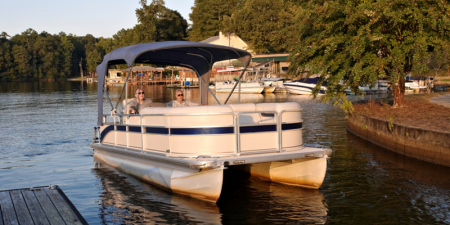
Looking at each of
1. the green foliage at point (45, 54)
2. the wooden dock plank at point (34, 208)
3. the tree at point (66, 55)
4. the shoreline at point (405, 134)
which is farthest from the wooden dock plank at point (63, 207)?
the tree at point (66, 55)

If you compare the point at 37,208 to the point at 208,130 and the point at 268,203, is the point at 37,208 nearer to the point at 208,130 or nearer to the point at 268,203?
the point at 208,130

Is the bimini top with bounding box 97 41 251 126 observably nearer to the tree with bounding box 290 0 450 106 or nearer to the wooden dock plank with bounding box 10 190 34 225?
the wooden dock plank with bounding box 10 190 34 225

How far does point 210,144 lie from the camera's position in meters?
9.01

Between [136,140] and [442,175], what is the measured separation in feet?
24.4

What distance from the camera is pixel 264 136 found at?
9547 millimetres

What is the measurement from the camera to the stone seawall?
40.2 ft

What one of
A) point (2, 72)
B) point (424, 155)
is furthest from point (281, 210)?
point (2, 72)

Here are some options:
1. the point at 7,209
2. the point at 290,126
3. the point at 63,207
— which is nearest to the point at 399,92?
the point at 290,126

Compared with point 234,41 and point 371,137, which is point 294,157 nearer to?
point 371,137

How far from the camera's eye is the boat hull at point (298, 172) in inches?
400

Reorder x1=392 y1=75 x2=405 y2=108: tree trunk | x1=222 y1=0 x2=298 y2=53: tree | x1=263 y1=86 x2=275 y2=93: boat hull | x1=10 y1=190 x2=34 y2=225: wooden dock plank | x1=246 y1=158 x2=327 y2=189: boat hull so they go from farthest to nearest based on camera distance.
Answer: x1=222 y1=0 x2=298 y2=53: tree → x1=263 y1=86 x2=275 y2=93: boat hull → x1=392 y1=75 x2=405 y2=108: tree trunk → x1=246 y1=158 x2=327 y2=189: boat hull → x1=10 y1=190 x2=34 y2=225: wooden dock plank

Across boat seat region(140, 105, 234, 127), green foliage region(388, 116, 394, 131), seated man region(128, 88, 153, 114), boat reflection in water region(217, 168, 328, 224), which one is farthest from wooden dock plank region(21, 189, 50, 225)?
green foliage region(388, 116, 394, 131)

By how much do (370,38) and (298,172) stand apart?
6565 mm

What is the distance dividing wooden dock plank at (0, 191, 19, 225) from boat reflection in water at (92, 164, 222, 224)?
1720mm
